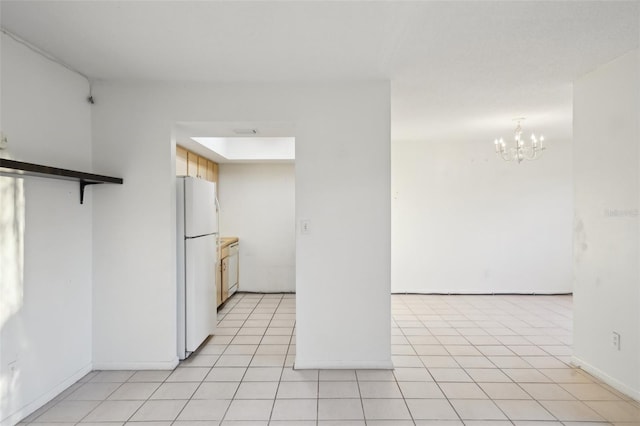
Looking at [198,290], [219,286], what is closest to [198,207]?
[198,290]

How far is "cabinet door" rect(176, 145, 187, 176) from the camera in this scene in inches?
144

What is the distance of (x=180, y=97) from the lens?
9.33ft

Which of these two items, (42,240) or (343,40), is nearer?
(343,40)

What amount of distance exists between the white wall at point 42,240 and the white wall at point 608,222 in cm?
404

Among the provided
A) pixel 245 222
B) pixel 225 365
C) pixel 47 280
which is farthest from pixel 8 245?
pixel 245 222

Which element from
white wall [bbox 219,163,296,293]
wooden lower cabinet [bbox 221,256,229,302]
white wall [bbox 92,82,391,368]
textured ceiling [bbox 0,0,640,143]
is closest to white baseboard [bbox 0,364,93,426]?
white wall [bbox 92,82,391,368]

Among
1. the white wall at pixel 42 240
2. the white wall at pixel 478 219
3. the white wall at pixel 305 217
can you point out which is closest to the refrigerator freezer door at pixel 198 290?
the white wall at pixel 305 217

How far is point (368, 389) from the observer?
2.49m

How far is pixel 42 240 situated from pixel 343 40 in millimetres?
2422

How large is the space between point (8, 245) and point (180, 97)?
5.18 feet

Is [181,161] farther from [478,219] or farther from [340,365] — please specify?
[478,219]

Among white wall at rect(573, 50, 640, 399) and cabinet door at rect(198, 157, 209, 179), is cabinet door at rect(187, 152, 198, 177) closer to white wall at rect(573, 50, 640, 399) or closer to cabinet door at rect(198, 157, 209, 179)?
cabinet door at rect(198, 157, 209, 179)

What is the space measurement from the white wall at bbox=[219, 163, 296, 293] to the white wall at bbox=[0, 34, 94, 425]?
275 cm

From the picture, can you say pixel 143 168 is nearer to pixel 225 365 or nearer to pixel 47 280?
pixel 47 280
